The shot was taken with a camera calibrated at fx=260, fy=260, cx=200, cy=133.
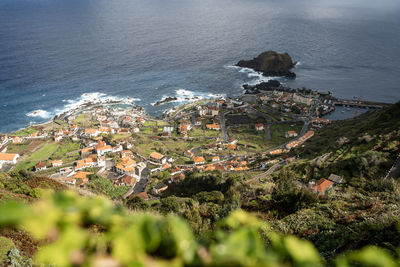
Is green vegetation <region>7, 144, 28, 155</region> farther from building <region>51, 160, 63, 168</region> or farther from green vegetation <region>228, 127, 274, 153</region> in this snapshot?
green vegetation <region>228, 127, 274, 153</region>

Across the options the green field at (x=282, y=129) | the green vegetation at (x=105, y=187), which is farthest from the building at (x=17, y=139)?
the green field at (x=282, y=129)

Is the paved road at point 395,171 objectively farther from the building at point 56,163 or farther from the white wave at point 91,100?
the white wave at point 91,100

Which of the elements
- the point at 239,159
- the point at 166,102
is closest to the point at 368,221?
the point at 239,159

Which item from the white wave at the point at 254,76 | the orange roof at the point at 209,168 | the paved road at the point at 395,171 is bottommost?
the orange roof at the point at 209,168

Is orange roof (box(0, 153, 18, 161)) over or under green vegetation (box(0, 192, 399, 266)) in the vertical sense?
under

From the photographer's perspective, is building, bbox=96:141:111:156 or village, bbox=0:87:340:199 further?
building, bbox=96:141:111:156

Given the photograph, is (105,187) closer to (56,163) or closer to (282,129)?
(56,163)

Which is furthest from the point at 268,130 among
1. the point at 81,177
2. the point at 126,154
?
the point at 81,177

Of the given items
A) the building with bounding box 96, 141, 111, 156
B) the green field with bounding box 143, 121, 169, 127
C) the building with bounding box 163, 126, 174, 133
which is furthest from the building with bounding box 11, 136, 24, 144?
the building with bounding box 163, 126, 174, 133
